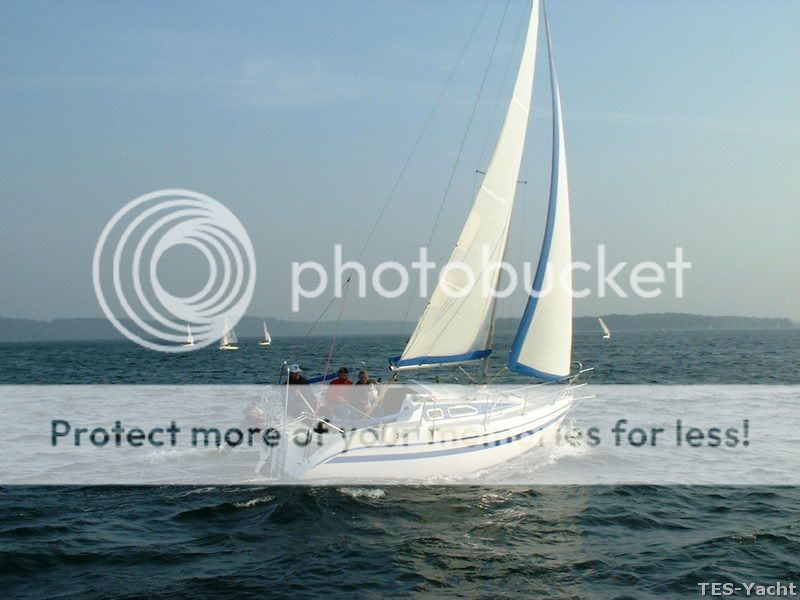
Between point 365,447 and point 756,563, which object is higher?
point 365,447

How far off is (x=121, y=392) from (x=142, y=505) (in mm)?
21103

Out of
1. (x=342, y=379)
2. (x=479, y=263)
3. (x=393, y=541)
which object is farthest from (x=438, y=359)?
(x=393, y=541)

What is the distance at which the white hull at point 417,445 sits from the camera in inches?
520

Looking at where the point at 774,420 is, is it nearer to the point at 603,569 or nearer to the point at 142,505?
the point at 603,569

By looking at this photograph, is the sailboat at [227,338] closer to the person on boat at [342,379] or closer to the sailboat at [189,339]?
the sailboat at [189,339]

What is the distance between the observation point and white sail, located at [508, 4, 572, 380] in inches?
665

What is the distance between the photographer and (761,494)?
47.8 ft

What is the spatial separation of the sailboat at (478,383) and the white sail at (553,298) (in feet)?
0.08

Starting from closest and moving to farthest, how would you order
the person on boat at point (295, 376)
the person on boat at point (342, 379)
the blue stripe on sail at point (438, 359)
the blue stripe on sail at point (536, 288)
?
the person on boat at point (295, 376)
the person on boat at point (342, 379)
the blue stripe on sail at point (438, 359)
the blue stripe on sail at point (536, 288)

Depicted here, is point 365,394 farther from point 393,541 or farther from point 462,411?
point 393,541

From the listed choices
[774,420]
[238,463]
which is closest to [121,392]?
[238,463]

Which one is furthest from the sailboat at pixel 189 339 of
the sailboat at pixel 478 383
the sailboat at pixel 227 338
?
the sailboat at pixel 478 383

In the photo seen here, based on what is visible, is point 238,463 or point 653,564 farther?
point 238,463

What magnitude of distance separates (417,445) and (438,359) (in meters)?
2.73
